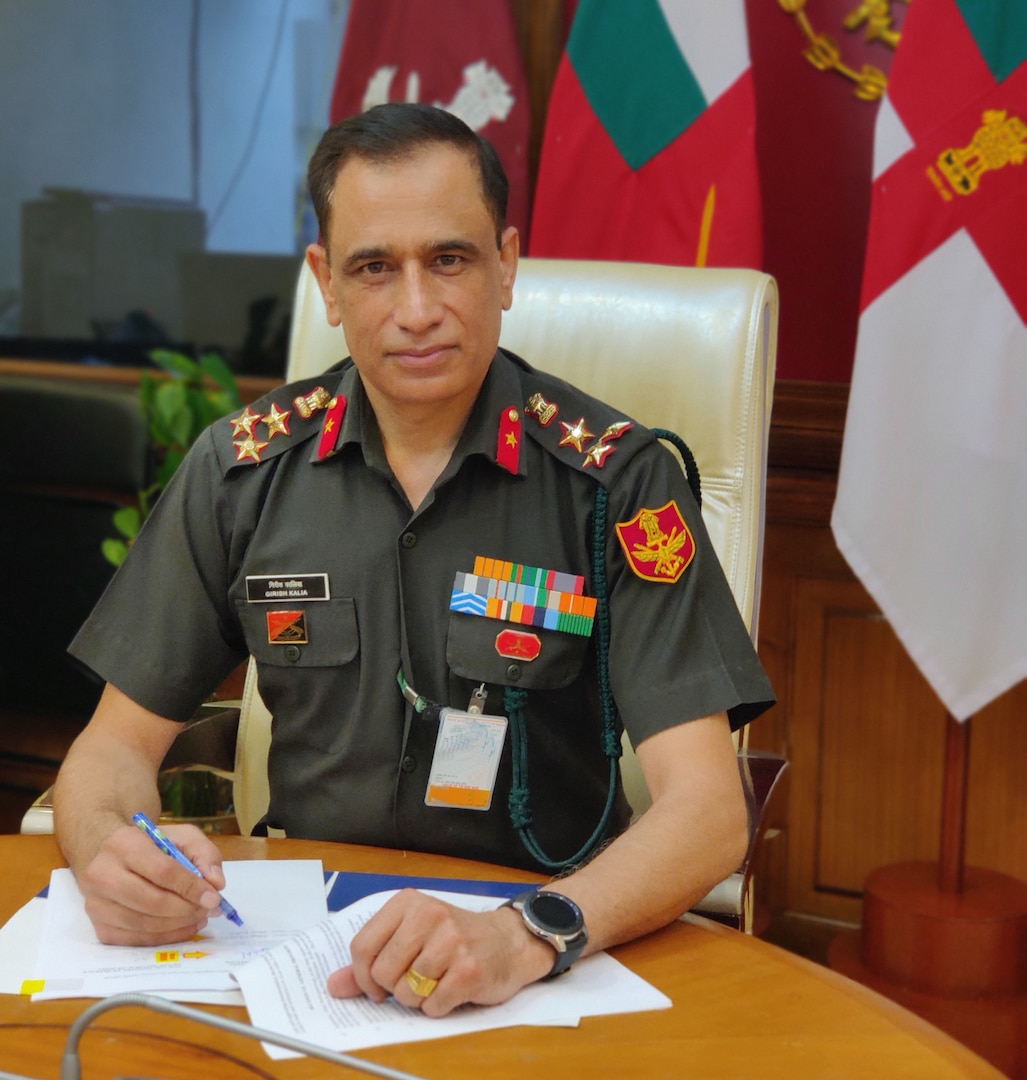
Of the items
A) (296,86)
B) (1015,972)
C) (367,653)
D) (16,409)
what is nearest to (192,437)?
(16,409)

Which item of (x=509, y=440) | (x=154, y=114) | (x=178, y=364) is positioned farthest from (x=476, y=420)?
(x=154, y=114)

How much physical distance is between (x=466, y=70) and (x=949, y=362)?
1.02 meters

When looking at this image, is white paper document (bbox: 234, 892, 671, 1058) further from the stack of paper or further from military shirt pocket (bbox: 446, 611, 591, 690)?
military shirt pocket (bbox: 446, 611, 591, 690)

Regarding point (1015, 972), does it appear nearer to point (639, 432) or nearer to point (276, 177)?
point (639, 432)

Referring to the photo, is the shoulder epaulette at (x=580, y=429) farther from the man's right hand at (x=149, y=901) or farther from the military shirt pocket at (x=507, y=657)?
the man's right hand at (x=149, y=901)

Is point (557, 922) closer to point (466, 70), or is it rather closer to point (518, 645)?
point (518, 645)

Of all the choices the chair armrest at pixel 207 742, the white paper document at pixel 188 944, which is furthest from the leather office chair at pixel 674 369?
the white paper document at pixel 188 944

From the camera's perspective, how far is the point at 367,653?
1417mm

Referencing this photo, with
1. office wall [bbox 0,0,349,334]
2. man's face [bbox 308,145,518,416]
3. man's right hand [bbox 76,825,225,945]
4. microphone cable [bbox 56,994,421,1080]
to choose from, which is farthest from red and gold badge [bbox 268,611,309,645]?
office wall [bbox 0,0,349,334]

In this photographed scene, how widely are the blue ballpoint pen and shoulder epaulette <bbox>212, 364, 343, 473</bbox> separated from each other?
17.6 inches

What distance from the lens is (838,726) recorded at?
8.25 ft

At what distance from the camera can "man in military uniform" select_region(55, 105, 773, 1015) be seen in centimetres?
135

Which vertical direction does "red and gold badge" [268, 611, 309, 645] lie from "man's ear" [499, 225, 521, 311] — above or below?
below

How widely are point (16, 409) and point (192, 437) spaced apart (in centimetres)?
72
